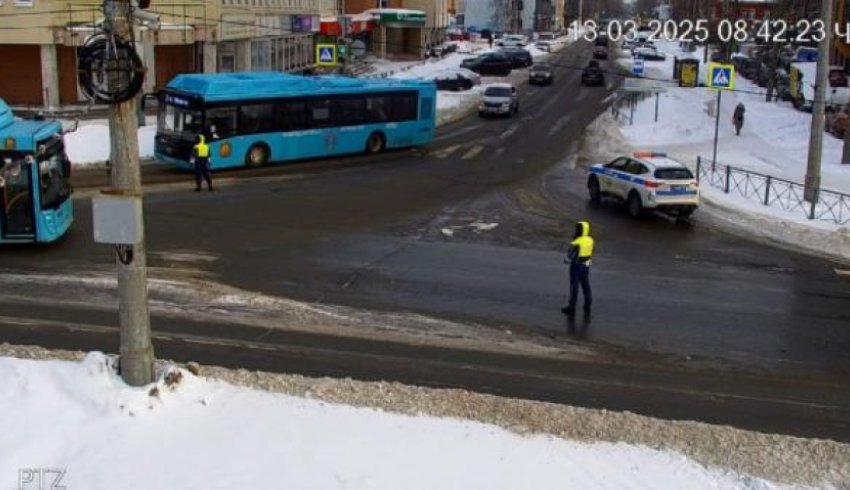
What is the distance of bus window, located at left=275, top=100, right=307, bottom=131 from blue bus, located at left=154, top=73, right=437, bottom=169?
0.11 ft

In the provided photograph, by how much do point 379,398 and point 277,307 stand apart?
5.47m

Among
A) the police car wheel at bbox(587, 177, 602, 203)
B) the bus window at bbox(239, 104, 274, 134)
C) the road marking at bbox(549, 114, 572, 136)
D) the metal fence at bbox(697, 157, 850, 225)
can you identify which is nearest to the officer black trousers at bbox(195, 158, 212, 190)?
the bus window at bbox(239, 104, 274, 134)

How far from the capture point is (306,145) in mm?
32281

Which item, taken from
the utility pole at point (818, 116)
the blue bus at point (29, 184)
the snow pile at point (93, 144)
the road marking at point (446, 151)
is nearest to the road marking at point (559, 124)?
the road marking at point (446, 151)

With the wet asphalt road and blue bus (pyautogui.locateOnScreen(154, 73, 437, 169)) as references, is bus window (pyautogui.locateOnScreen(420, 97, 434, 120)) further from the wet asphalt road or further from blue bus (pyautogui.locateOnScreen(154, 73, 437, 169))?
the wet asphalt road

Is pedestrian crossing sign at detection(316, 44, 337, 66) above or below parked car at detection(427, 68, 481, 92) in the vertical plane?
above

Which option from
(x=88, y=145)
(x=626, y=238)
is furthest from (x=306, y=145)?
(x=626, y=238)

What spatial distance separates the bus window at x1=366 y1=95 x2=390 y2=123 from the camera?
34500 mm

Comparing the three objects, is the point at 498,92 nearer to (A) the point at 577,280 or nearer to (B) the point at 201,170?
(B) the point at 201,170

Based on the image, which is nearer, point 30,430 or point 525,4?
point 30,430

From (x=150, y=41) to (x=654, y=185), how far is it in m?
23.7

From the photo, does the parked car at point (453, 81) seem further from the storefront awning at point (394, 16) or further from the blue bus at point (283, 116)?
the storefront awning at point (394, 16)

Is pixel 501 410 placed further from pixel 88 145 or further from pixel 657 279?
pixel 88 145

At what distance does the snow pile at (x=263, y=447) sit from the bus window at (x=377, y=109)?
82.8 feet
